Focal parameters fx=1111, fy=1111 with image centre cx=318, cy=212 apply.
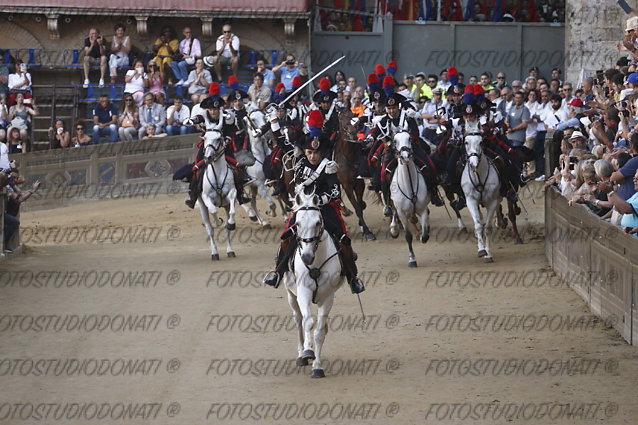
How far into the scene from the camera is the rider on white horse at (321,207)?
41.0ft

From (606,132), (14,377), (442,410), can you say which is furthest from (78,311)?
(606,132)

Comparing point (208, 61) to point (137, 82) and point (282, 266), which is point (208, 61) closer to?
point (137, 82)

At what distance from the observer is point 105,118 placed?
31.4m

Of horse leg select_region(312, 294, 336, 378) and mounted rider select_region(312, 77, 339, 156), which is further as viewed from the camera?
mounted rider select_region(312, 77, 339, 156)

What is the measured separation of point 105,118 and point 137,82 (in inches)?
54.3

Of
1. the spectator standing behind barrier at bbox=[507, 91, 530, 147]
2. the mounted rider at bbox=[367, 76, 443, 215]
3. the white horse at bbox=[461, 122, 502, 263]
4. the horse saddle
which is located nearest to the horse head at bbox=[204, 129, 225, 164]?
the mounted rider at bbox=[367, 76, 443, 215]

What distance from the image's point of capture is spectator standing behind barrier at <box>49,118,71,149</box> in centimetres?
3012

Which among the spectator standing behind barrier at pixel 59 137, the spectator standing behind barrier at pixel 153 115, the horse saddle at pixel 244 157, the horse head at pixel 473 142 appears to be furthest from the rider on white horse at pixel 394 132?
the spectator standing behind barrier at pixel 59 137

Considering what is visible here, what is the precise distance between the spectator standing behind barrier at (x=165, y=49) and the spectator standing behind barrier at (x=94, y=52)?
1562 mm

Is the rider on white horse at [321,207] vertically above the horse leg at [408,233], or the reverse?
→ the rider on white horse at [321,207]

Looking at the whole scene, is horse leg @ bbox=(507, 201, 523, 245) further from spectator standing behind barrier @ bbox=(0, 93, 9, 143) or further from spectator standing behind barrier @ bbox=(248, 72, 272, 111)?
spectator standing behind barrier @ bbox=(0, 93, 9, 143)

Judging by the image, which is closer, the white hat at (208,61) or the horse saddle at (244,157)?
the horse saddle at (244,157)

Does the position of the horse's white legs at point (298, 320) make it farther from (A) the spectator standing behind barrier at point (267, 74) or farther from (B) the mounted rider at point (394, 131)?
(A) the spectator standing behind barrier at point (267, 74)

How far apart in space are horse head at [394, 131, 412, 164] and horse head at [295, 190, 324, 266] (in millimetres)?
6662
